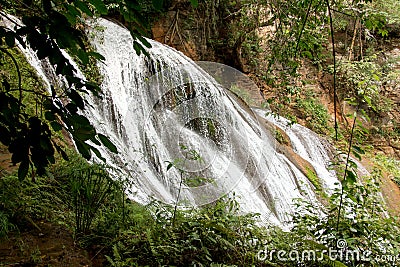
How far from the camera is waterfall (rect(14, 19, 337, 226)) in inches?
215

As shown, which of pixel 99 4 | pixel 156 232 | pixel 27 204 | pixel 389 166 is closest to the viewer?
pixel 99 4

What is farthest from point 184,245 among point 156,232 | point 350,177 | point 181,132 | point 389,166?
point 389,166

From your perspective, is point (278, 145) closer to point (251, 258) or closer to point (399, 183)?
point (399, 183)

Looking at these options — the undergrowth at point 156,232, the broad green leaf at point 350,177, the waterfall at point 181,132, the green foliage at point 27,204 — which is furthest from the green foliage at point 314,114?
the broad green leaf at point 350,177

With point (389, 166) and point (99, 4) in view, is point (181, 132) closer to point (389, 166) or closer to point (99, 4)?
point (99, 4)

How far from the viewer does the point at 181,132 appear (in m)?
6.57

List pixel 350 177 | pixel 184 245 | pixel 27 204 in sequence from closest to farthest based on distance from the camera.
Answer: pixel 350 177, pixel 184 245, pixel 27 204

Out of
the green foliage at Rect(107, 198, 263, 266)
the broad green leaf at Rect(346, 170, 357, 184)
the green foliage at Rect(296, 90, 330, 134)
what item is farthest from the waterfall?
the green foliage at Rect(296, 90, 330, 134)

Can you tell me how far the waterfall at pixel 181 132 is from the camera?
546 cm

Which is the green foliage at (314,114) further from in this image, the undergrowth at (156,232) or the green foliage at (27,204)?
the green foliage at (27,204)

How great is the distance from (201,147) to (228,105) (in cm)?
184

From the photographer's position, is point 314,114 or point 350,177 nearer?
point 350,177

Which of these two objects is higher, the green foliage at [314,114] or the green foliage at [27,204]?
the green foliage at [27,204]

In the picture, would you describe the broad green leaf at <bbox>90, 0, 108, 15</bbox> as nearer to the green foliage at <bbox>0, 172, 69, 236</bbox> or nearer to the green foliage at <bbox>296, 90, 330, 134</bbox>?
the green foliage at <bbox>0, 172, 69, 236</bbox>
